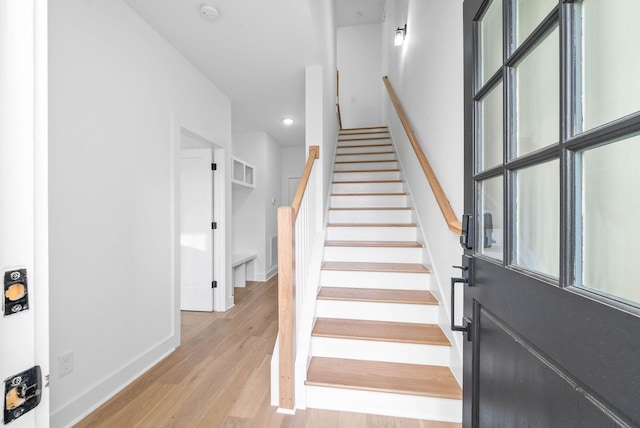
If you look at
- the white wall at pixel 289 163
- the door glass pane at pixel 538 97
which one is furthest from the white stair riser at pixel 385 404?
the white wall at pixel 289 163

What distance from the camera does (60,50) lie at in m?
1.54

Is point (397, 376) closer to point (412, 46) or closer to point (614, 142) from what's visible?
point (614, 142)

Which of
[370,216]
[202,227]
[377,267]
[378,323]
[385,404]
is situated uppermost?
[370,216]

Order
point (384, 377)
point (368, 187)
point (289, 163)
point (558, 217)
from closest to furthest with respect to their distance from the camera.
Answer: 1. point (558, 217)
2. point (384, 377)
3. point (368, 187)
4. point (289, 163)

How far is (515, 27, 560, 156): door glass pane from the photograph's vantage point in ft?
2.03

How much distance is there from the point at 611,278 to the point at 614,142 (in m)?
0.23

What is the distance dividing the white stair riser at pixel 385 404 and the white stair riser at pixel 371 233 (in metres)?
1.46

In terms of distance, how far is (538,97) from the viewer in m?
0.68

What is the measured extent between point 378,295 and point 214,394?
1302 mm

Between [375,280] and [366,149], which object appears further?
[366,149]

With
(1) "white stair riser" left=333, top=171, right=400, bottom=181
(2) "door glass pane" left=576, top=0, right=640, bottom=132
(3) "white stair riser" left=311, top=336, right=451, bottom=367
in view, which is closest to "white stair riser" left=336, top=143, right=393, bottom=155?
(1) "white stair riser" left=333, top=171, right=400, bottom=181

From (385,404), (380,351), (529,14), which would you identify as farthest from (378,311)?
(529,14)

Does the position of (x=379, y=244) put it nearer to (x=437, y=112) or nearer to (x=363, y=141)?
(x=437, y=112)

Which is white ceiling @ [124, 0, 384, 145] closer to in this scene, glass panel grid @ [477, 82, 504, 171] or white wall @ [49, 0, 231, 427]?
white wall @ [49, 0, 231, 427]
